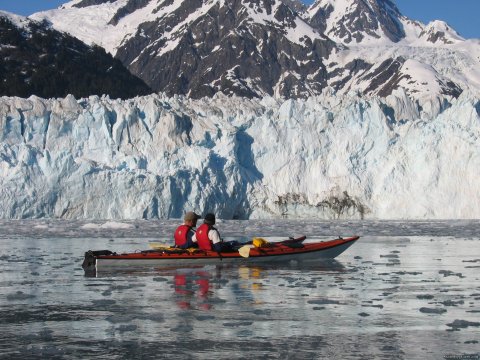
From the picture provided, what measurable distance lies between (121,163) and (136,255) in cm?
2630

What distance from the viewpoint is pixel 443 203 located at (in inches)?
1531

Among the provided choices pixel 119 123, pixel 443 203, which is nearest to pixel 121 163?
pixel 119 123

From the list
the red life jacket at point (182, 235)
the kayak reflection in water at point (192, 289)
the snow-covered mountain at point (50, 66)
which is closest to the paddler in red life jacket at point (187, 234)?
the red life jacket at point (182, 235)

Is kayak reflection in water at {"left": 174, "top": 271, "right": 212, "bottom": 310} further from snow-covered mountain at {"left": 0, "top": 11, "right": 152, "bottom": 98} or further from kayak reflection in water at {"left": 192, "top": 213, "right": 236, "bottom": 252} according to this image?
snow-covered mountain at {"left": 0, "top": 11, "right": 152, "bottom": 98}

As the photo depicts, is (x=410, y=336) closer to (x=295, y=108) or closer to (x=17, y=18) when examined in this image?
(x=295, y=108)

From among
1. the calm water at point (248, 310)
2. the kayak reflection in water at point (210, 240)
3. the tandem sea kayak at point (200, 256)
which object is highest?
the kayak reflection in water at point (210, 240)

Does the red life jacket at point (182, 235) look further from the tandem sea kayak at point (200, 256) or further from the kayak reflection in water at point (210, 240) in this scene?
the tandem sea kayak at point (200, 256)

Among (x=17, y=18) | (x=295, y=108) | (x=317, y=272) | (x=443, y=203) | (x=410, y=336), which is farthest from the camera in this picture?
(x=17, y=18)

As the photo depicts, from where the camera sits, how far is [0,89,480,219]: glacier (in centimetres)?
3891

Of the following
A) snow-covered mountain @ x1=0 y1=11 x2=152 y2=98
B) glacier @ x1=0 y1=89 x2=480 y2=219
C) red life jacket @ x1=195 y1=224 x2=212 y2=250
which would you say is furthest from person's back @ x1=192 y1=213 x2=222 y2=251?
snow-covered mountain @ x1=0 y1=11 x2=152 y2=98

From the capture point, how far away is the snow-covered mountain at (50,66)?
9706 cm

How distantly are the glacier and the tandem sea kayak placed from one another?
22.0 m

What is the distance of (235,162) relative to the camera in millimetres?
42469

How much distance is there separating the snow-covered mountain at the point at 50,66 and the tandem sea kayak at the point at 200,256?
79069 mm
